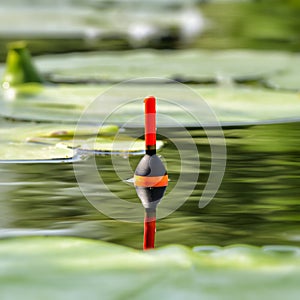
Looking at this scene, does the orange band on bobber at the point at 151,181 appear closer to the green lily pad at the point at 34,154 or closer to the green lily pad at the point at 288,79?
the green lily pad at the point at 34,154

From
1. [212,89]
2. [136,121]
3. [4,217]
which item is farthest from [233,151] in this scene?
[212,89]

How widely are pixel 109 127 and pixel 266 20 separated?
4878 mm

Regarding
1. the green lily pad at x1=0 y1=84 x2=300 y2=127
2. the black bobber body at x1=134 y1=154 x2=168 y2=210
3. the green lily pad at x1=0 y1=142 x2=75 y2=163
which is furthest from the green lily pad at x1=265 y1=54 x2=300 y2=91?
the black bobber body at x1=134 y1=154 x2=168 y2=210

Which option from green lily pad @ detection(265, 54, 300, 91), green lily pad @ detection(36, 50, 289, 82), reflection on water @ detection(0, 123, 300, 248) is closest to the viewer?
reflection on water @ detection(0, 123, 300, 248)

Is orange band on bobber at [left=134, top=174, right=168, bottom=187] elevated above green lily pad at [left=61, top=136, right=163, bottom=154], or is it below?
below

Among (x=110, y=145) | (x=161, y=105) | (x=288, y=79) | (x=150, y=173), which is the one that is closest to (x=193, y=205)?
(x=150, y=173)

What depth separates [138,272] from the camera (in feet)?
4.89

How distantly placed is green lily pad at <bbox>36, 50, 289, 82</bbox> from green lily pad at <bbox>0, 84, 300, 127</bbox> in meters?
0.49

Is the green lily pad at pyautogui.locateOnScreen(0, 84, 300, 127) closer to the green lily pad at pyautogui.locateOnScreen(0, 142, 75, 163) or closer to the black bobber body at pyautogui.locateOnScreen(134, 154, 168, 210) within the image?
the green lily pad at pyautogui.locateOnScreen(0, 142, 75, 163)

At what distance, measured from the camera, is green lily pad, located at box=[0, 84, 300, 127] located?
12.0 ft

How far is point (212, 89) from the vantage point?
14.5ft

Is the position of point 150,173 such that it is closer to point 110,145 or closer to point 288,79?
Answer: point 110,145

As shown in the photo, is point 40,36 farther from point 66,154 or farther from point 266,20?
point 66,154

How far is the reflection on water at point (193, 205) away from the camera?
6.49 feet
